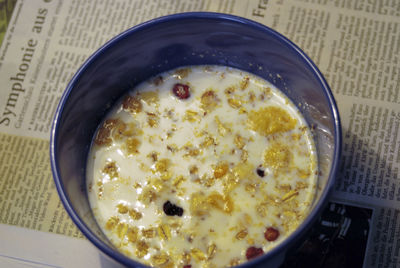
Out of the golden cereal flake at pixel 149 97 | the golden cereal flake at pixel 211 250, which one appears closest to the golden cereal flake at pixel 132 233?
the golden cereal flake at pixel 211 250

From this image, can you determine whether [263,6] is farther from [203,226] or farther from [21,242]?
[21,242]

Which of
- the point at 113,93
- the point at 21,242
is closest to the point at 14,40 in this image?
the point at 113,93

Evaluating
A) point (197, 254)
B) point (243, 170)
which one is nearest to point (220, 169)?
point (243, 170)

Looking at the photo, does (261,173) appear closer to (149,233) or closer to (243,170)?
(243,170)

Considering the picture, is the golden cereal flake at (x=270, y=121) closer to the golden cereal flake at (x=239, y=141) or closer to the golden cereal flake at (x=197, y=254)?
the golden cereal flake at (x=239, y=141)

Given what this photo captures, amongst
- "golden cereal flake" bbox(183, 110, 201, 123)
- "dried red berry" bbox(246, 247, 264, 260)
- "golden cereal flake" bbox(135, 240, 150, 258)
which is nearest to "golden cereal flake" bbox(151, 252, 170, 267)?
"golden cereal flake" bbox(135, 240, 150, 258)
